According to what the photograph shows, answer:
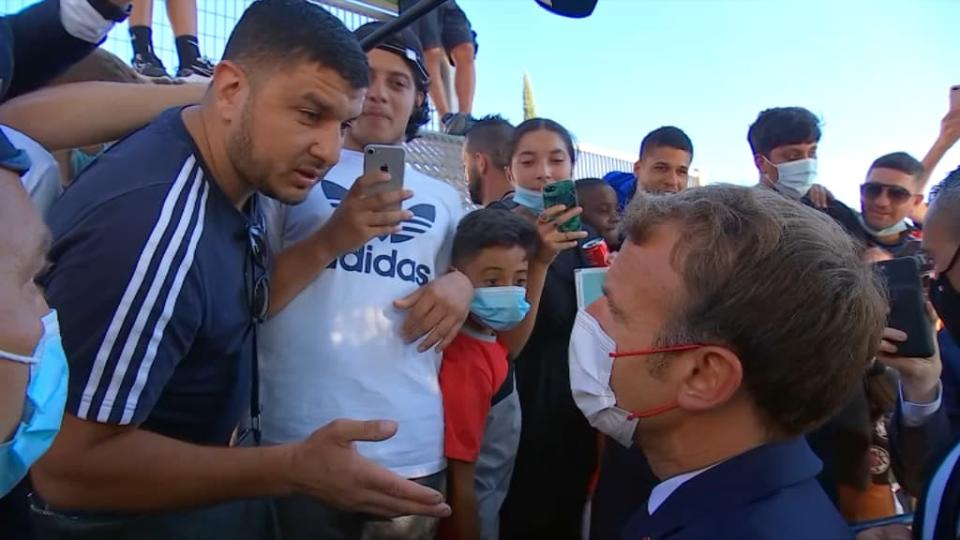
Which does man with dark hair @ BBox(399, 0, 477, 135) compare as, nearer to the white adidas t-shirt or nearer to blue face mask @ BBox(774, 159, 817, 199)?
blue face mask @ BBox(774, 159, 817, 199)

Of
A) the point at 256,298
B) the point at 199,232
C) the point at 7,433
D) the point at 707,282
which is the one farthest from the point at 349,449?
the point at 707,282

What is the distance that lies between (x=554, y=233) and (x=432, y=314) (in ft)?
3.07

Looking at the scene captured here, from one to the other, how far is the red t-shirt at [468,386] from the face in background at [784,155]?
8.01 ft

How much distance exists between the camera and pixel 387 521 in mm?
2129

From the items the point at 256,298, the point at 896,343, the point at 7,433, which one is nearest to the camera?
the point at 7,433

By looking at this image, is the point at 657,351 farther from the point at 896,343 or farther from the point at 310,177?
the point at 896,343

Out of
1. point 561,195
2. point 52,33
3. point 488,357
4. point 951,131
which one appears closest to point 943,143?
point 951,131

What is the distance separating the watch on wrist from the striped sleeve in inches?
22.0

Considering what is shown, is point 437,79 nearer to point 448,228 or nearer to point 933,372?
point 448,228

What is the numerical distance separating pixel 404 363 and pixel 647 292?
855mm

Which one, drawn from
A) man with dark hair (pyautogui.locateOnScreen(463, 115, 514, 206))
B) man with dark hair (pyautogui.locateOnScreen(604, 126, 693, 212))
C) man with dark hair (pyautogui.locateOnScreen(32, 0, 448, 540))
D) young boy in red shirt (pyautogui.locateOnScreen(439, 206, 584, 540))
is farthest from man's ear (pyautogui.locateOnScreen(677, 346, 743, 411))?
man with dark hair (pyautogui.locateOnScreen(604, 126, 693, 212))

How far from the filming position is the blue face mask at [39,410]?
1.11 meters

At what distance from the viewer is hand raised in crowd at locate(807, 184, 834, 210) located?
13.6ft

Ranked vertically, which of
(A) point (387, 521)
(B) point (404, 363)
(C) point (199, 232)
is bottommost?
(A) point (387, 521)
